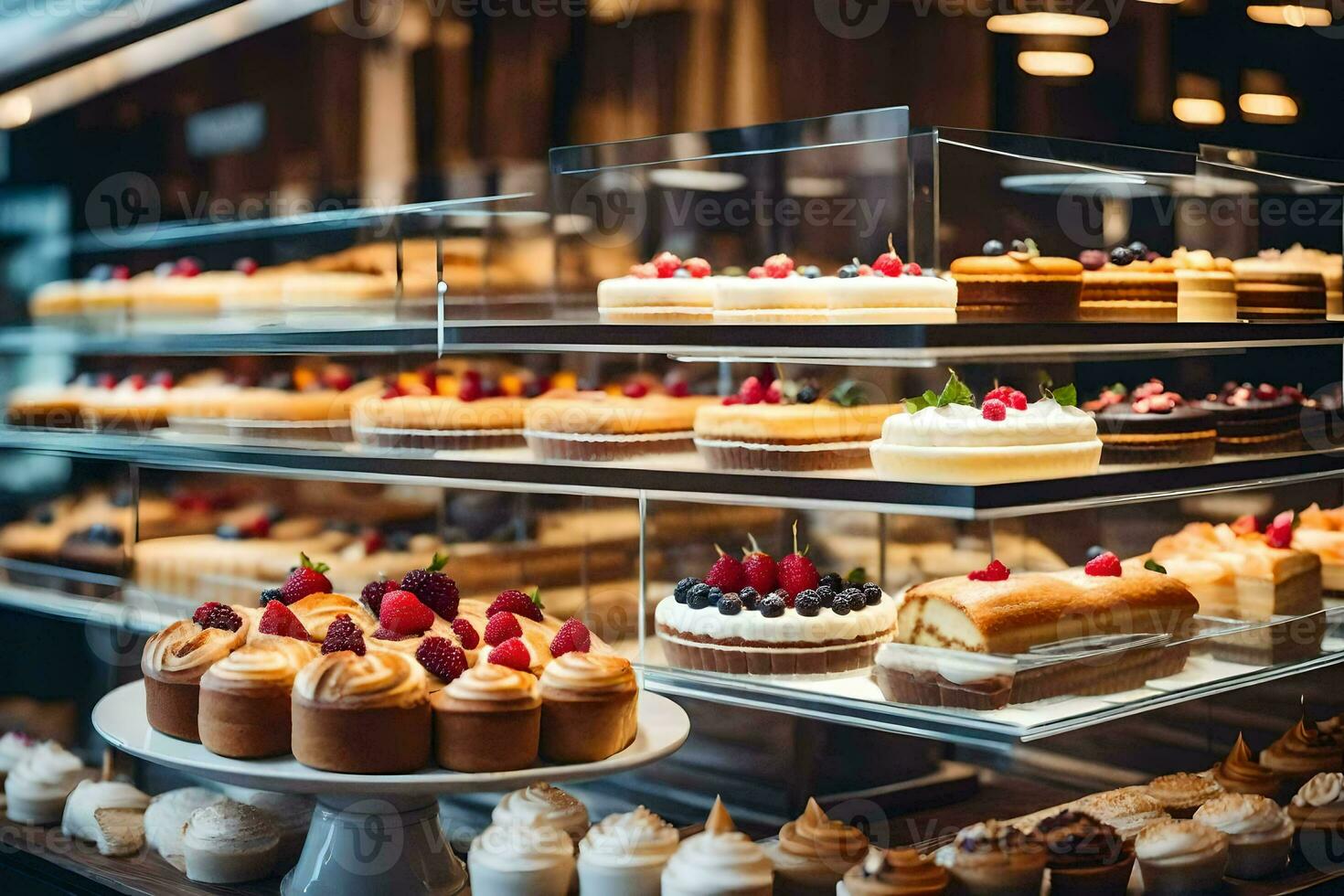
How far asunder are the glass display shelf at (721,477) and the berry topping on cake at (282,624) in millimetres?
780

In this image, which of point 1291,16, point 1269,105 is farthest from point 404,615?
point 1291,16

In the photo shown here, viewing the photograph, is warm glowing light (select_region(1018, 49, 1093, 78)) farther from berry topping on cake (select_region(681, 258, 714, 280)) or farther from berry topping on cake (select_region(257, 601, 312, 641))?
berry topping on cake (select_region(257, 601, 312, 641))

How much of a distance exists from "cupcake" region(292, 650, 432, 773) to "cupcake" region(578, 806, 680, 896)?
0.45 metres

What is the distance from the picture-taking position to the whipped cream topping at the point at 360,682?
2.96 m

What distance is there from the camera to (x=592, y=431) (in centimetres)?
407

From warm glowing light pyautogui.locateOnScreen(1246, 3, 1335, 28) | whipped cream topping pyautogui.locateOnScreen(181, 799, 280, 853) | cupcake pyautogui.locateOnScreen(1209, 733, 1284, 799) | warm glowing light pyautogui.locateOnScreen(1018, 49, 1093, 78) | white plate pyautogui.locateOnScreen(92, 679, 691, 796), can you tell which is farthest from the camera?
warm glowing light pyautogui.locateOnScreen(1246, 3, 1335, 28)

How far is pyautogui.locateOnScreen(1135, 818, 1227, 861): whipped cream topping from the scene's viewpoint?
324cm

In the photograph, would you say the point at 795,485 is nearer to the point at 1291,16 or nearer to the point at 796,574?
the point at 796,574

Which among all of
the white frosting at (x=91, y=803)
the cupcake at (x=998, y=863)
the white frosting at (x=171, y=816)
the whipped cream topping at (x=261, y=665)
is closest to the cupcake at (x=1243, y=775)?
the cupcake at (x=998, y=863)

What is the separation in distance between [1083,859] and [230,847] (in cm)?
198

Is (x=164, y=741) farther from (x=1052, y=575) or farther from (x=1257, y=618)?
(x=1257, y=618)

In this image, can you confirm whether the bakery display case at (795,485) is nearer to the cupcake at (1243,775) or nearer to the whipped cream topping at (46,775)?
the cupcake at (1243,775)

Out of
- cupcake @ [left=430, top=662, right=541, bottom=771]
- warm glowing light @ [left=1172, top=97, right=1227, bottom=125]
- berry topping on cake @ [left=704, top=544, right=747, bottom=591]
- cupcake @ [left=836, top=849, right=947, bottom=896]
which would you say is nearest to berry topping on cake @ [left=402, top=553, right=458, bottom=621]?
cupcake @ [left=430, top=662, right=541, bottom=771]

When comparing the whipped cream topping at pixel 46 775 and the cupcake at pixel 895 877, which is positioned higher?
the cupcake at pixel 895 877
